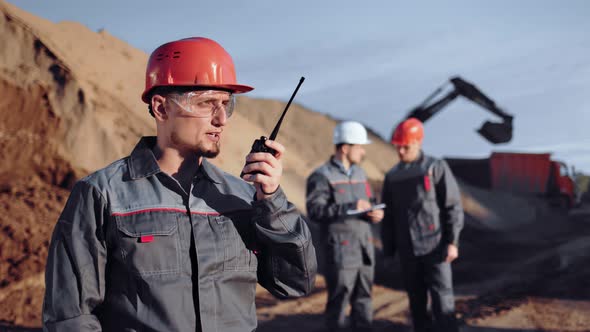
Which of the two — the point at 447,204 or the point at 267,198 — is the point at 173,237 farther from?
the point at 447,204

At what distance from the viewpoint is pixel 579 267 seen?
38.9ft

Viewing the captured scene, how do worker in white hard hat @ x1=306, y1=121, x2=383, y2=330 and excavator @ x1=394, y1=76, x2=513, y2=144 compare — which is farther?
excavator @ x1=394, y1=76, x2=513, y2=144

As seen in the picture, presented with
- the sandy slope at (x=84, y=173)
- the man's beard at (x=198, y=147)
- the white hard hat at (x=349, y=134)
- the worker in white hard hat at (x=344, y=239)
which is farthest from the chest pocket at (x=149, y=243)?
the sandy slope at (x=84, y=173)

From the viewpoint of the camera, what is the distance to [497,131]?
24672 millimetres

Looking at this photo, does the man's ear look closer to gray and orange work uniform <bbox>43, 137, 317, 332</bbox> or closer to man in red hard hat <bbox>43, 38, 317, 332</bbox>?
man in red hard hat <bbox>43, 38, 317, 332</bbox>

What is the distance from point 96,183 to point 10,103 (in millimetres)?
9240

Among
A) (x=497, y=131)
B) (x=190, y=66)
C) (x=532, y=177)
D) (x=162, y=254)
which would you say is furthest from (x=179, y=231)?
(x=532, y=177)

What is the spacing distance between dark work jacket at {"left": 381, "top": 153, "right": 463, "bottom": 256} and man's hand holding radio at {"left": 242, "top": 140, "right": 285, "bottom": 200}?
13.1 feet

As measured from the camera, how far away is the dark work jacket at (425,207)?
5.80 m

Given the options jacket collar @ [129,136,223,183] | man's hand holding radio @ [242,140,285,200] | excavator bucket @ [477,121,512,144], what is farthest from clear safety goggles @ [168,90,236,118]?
excavator bucket @ [477,121,512,144]

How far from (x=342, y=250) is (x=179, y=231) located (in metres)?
3.89

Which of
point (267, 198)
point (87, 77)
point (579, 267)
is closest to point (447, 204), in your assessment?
point (267, 198)

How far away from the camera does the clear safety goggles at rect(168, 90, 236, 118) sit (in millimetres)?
2324

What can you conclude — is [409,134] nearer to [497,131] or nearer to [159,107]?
[159,107]
